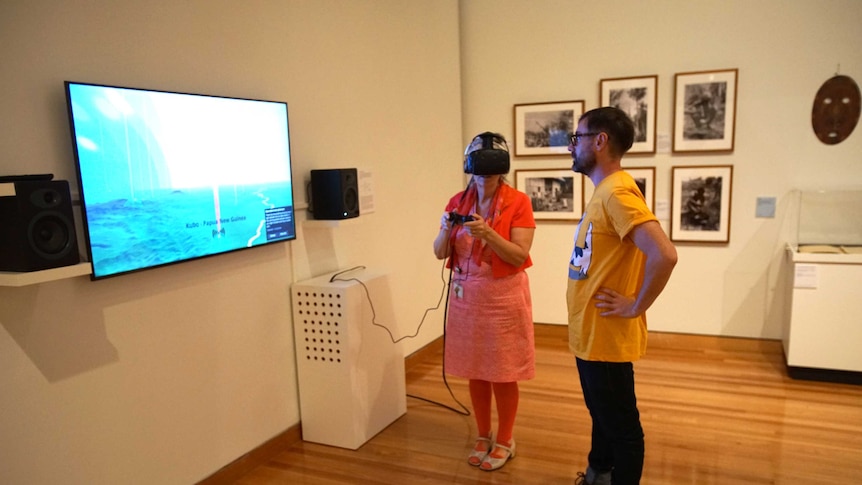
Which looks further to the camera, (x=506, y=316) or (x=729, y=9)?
(x=729, y=9)

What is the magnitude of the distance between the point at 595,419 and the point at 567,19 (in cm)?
328

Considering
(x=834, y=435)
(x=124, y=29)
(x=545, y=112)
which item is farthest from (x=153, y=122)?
(x=834, y=435)

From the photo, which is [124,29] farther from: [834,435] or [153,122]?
[834,435]

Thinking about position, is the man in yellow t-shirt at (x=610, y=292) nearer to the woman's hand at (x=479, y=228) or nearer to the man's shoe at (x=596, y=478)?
the man's shoe at (x=596, y=478)

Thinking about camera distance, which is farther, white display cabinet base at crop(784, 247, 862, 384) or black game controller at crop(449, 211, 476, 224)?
white display cabinet base at crop(784, 247, 862, 384)

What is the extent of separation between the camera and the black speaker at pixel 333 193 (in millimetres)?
2993

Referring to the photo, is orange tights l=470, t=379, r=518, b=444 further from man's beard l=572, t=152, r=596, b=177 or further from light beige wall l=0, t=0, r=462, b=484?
man's beard l=572, t=152, r=596, b=177

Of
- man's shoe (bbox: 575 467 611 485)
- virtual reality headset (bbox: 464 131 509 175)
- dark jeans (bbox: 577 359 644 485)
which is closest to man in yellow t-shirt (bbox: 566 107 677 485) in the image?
dark jeans (bbox: 577 359 644 485)

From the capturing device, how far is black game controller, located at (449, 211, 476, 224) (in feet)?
8.31

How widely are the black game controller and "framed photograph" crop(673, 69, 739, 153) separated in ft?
8.21

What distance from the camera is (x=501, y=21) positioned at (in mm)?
4680

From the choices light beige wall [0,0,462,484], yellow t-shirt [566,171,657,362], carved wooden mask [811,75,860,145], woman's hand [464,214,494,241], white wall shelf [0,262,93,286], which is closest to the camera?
white wall shelf [0,262,93,286]

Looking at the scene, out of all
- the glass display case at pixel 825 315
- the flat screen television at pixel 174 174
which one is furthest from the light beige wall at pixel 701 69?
the flat screen television at pixel 174 174

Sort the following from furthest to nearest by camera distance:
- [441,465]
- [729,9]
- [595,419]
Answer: [729,9]
[441,465]
[595,419]
